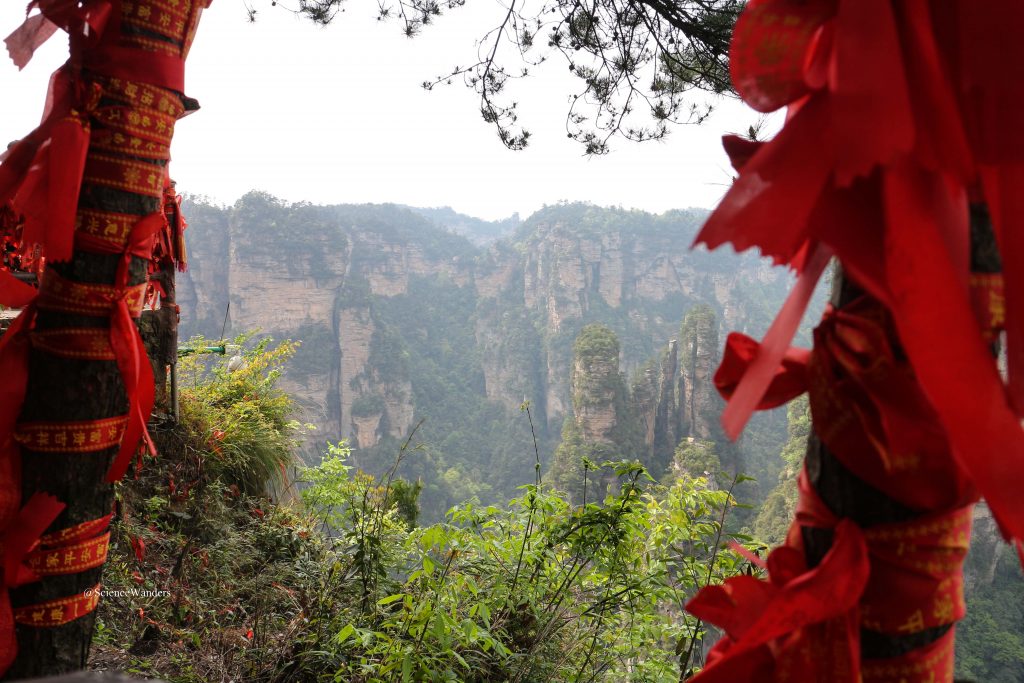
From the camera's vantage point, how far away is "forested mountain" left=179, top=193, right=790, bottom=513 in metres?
37.8

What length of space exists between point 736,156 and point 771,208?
129 millimetres

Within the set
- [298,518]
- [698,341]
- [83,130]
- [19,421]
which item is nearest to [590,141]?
[83,130]

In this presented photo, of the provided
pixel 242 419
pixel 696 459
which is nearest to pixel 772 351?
pixel 242 419

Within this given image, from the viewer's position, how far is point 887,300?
14.9 inches

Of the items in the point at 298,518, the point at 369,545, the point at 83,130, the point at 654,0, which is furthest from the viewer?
the point at 298,518

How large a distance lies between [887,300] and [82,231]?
3.93ft

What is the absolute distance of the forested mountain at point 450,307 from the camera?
124 feet

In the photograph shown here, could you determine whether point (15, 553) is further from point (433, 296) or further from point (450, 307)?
point (433, 296)

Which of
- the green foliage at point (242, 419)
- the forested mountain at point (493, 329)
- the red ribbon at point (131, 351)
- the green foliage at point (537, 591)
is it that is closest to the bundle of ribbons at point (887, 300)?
the red ribbon at point (131, 351)

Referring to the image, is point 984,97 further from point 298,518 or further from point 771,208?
point 298,518

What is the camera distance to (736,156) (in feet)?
1.71

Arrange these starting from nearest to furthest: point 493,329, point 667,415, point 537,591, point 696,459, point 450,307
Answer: point 537,591
point 696,459
point 667,415
point 493,329
point 450,307

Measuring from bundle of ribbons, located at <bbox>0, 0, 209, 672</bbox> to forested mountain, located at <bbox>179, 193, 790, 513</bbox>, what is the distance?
96.0 ft

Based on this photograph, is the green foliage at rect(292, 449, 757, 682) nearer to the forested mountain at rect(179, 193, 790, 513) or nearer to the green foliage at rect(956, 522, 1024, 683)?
the green foliage at rect(956, 522, 1024, 683)
